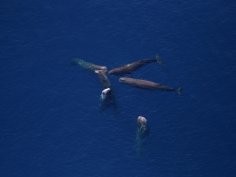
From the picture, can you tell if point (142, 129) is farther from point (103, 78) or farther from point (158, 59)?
point (158, 59)

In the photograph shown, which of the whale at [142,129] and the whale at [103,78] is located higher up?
→ the whale at [103,78]

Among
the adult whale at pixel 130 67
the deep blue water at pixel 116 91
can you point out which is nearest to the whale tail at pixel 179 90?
Result: the deep blue water at pixel 116 91

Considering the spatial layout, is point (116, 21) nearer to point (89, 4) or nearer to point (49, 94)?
point (89, 4)

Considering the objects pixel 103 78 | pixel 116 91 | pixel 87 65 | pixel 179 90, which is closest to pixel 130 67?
pixel 116 91

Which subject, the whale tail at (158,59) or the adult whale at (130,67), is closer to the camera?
the adult whale at (130,67)

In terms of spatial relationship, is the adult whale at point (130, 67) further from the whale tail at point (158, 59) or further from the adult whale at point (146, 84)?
the adult whale at point (146, 84)

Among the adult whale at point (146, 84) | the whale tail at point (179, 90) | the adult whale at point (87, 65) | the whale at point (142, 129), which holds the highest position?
the adult whale at point (87, 65)

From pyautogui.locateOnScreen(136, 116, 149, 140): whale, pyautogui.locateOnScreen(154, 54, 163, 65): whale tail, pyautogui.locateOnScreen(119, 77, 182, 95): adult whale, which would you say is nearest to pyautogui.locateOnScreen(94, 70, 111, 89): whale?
pyautogui.locateOnScreen(119, 77, 182, 95): adult whale
